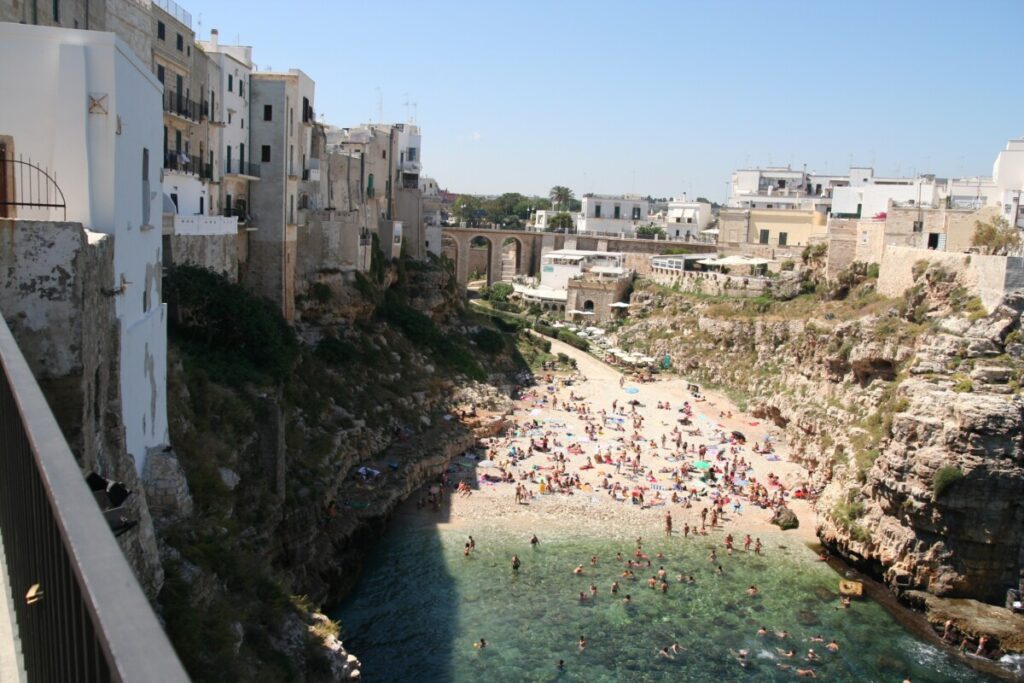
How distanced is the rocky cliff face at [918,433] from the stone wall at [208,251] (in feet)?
64.9

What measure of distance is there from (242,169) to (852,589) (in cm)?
2288

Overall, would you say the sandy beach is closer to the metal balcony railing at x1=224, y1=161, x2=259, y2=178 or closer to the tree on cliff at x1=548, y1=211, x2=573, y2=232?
the metal balcony railing at x1=224, y1=161, x2=259, y2=178

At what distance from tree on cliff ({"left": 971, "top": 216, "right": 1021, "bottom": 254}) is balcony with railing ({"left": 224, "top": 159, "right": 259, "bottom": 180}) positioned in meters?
27.8

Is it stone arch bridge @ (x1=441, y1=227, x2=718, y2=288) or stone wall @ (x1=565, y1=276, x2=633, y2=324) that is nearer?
stone wall @ (x1=565, y1=276, x2=633, y2=324)

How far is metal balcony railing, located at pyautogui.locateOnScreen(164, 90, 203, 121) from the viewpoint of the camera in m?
25.6

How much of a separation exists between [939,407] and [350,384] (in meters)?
18.5

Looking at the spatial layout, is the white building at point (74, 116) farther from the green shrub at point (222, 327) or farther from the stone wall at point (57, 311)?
the green shrub at point (222, 327)

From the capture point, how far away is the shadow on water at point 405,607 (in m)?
19.6

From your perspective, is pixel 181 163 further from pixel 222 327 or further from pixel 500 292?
pixel 500 292

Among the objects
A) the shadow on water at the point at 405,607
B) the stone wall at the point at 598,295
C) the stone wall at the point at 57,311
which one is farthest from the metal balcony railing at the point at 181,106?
the stone wall at the point at 598,295

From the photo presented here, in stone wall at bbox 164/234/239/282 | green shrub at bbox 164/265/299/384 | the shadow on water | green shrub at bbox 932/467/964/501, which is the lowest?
the shadow on water

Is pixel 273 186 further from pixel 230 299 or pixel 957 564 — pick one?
pixel 957 564

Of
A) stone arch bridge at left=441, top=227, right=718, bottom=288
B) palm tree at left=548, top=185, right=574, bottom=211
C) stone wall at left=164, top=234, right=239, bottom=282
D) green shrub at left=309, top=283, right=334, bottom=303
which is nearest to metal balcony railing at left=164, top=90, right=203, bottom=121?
stone wall at left=164, top=234, right=239, bottom=282

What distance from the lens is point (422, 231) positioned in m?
49.5
